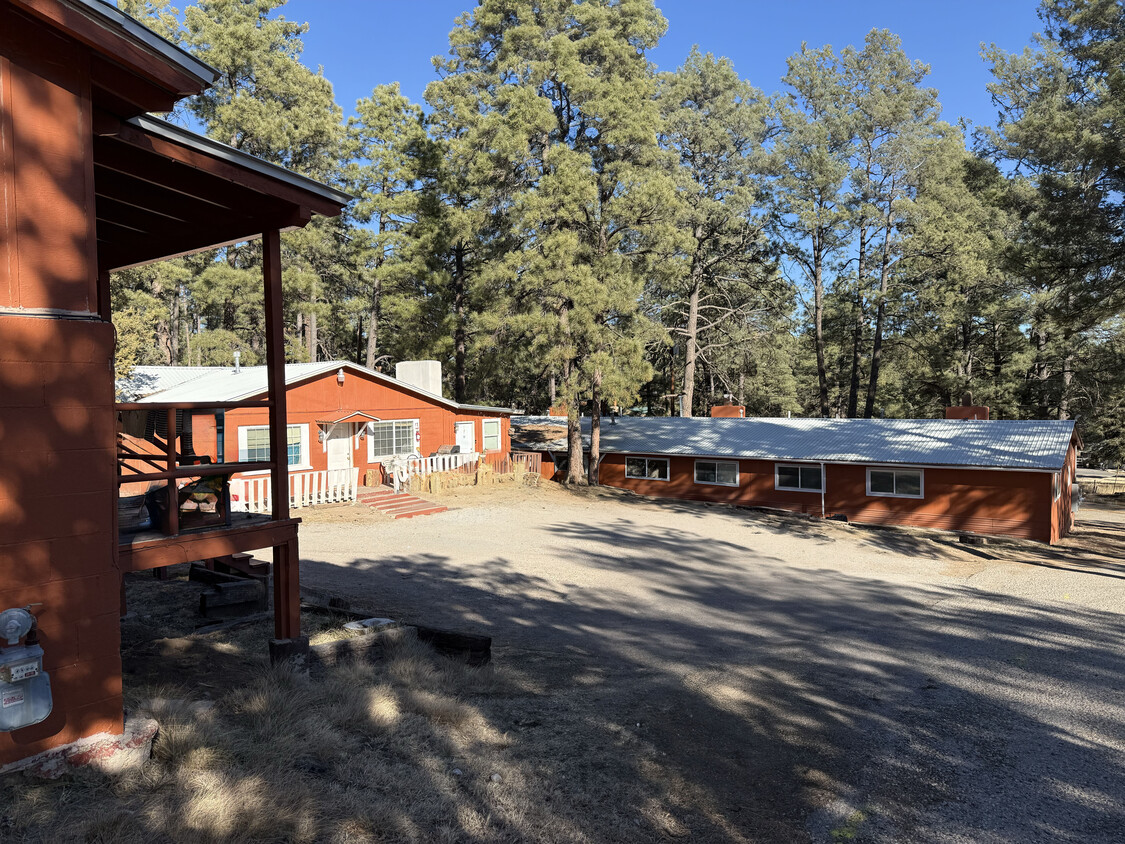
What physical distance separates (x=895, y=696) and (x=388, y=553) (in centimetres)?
923

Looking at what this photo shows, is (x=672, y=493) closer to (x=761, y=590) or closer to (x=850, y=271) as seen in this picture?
(x=761, y=590)

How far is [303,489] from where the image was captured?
1772cm

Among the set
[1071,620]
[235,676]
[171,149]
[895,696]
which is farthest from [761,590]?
[171,149]

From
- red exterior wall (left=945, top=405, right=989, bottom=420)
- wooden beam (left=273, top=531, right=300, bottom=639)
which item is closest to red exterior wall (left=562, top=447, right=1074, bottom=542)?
red exterior wall (left=945, top=405, right=989, bottom=420)

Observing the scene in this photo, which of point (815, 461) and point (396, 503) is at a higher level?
point (815, 461)

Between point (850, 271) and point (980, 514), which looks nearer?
point (980, 514)

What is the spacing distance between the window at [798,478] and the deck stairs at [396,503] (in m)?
12.7

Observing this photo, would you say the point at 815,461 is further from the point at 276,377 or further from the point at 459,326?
the point at 276,377

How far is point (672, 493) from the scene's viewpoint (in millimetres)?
27844

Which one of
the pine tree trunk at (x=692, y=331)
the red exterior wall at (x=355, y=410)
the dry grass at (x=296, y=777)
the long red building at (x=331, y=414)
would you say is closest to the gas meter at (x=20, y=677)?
the dry grass at (x=296, y=777)

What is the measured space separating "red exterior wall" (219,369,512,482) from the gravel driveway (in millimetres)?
3805

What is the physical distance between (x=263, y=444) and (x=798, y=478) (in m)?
17.6

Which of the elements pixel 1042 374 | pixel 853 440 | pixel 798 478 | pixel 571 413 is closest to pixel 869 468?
pixel 853 440

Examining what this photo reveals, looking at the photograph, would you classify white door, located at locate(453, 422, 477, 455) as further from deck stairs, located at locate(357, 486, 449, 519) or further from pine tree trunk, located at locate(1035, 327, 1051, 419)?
pine tree trunk, located at locate(1035, 327, 1051, 419)
